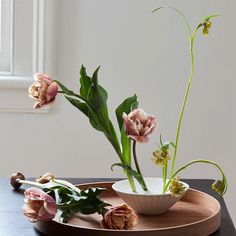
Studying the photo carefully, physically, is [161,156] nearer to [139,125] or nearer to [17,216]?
[139,125]

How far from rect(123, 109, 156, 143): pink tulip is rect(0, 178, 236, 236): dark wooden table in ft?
0.64

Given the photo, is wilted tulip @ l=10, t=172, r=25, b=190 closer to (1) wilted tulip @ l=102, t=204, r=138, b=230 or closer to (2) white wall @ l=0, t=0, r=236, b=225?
(1) wilted tulip @ l=102, t=204, r=138, b=230

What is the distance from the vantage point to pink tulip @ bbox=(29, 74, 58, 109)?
0.92m

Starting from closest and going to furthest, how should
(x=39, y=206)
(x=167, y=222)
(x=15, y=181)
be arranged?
1. (x=39, y=206)
2. (x=167, y=222)
3. (x=15, y=181)

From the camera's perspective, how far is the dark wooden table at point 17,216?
35.7 inches

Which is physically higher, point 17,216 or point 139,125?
point 139,125

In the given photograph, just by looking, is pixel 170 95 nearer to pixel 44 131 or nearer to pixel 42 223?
pixel 44 131

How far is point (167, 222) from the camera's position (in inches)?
37.9

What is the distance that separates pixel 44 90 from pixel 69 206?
0.19m

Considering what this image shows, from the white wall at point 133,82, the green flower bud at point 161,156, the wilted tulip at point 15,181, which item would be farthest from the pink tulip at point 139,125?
the white wall at point 133,82

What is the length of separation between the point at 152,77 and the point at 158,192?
741 mm

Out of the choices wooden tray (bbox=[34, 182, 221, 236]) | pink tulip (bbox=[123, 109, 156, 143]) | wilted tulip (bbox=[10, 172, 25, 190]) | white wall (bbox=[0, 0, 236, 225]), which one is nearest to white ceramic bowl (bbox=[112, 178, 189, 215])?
wooden tray (bbox=[34, 182, 221, 236])

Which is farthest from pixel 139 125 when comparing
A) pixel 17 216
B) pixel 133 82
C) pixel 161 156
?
pixel 133 82

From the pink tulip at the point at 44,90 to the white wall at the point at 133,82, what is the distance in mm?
796
